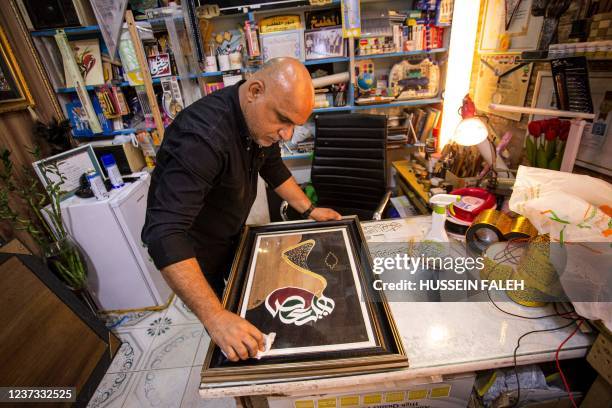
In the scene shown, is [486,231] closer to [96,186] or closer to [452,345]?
[452,345]

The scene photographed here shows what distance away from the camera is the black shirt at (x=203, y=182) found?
2.90ft

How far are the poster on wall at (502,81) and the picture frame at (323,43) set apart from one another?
111 cm

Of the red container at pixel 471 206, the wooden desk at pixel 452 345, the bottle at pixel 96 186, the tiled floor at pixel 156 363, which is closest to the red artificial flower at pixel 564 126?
the red container at pixel 471 206

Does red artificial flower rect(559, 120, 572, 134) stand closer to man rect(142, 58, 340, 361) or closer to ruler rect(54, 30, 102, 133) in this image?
man rect(142, 58, 340, 361)

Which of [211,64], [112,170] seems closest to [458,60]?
[211,64]

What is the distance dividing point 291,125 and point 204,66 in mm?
1979

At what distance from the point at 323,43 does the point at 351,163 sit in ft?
3.84

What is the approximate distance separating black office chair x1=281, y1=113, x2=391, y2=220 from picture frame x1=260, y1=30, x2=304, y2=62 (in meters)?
0.77

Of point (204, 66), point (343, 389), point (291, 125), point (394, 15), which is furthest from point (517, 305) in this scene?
point (204, 66)

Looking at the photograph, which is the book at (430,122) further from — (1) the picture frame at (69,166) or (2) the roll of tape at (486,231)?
(1) the picture frame at (69,166)

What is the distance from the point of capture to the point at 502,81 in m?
1.83

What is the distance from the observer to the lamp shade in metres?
1.36

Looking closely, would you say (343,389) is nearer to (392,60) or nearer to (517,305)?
(517,305)

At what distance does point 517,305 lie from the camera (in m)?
0.94
